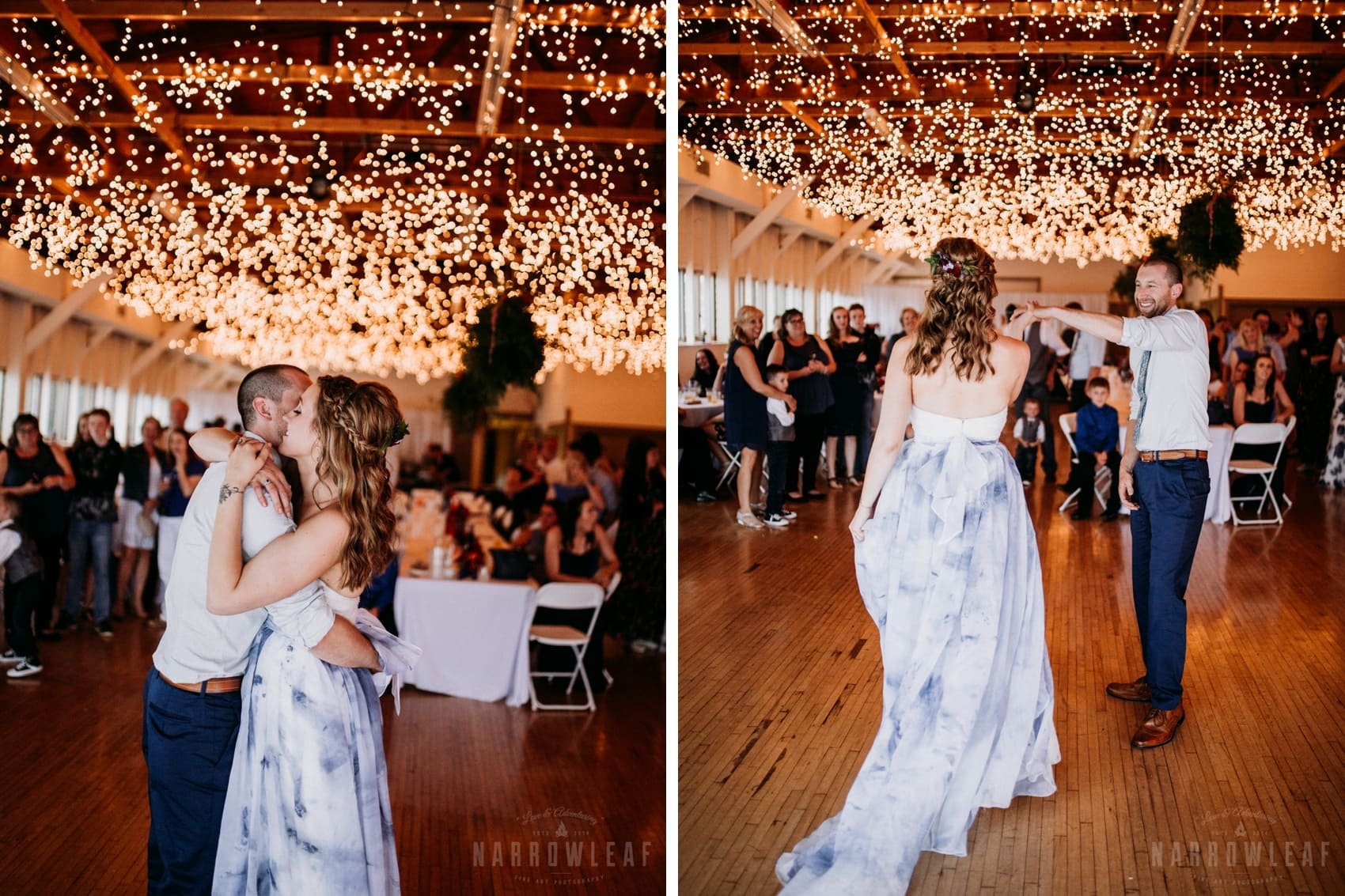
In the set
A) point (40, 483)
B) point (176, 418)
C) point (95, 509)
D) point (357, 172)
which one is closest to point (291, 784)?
point (40, 483)

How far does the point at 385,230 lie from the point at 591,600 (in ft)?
17.0

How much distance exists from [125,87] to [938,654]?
19.9 ft

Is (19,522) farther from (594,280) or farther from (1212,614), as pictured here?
(1212,614)

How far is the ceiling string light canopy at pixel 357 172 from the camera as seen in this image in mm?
6312

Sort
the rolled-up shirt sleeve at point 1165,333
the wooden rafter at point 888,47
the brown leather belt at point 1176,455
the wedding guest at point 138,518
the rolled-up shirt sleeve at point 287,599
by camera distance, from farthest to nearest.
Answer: the wedding guest at point 138,518
the wooden rafter at point 888,47
the brown leather belt at point 1176,455
the rolled-up shirt sleeve at point 1165,333
the rolled-up shirt sleeve at point 287,599

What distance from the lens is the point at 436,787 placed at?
484 cm

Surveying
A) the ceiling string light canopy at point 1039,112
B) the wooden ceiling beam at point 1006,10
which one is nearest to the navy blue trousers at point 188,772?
the ceiling string light canopy at point 1039,112

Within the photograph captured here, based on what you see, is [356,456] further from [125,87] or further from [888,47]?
[125,87]

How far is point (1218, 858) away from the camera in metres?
2.80

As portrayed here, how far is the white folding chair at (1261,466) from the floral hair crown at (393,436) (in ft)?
7.32

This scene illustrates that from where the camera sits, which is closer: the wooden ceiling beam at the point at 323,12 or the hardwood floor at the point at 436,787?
the hardwood floor at the point at 436,787

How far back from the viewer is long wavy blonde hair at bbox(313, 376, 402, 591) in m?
2.49

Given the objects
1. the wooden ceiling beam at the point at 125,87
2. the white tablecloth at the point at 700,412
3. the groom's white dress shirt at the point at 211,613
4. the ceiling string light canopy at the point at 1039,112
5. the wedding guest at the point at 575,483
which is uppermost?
the wooden ceiling beam at the point at 125,87

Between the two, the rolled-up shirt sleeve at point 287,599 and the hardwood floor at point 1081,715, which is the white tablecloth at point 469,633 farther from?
the rolled-up shirt sleeve at point 287,599
